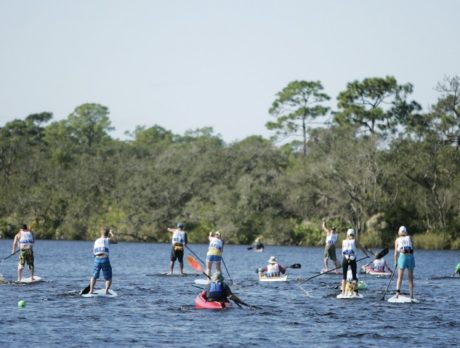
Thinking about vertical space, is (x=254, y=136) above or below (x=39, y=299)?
above

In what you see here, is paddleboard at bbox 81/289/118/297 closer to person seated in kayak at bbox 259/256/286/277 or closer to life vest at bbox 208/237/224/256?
life vest at bbox 208/237/224/256

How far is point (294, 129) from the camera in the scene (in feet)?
368

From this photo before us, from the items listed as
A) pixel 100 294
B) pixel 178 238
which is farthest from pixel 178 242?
pixel 100 294

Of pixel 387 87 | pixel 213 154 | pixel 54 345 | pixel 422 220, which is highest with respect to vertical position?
pixel 387 87

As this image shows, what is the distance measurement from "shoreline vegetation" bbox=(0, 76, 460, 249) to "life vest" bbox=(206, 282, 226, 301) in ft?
164

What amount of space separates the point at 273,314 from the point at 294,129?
8341 centimetres

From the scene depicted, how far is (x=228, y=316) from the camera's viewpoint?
28.7 meters

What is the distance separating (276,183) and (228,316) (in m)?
67.6

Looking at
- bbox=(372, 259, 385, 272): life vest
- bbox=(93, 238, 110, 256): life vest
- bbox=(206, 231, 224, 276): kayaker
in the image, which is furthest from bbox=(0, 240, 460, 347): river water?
bbox=(372, 259, 385, 272): life vest

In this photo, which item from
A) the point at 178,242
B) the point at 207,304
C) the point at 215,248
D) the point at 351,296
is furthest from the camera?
the point at 178,242

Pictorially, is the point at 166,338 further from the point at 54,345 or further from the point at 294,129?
the point at 294,129

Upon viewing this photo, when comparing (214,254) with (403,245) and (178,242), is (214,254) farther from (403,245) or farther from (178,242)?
(403,245)

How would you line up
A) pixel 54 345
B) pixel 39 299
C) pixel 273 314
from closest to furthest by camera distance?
pixel 54 345 < pixel 273 314 < pixel 39 299

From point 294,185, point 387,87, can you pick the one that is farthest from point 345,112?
point 294,185
